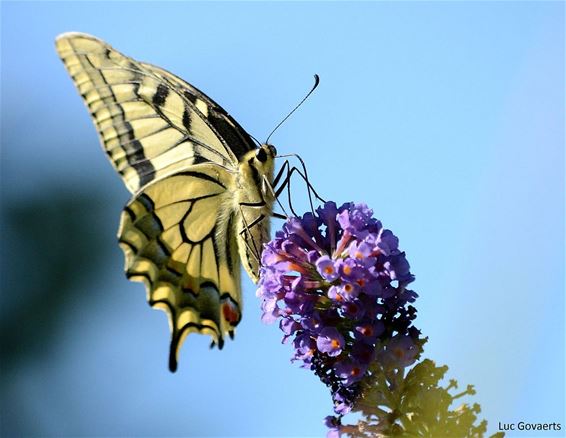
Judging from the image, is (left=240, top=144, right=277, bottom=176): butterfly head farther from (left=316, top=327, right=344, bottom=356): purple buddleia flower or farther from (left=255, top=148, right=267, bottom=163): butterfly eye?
(left=316, top=327, right=344, bottom=356): purple buddleia flower

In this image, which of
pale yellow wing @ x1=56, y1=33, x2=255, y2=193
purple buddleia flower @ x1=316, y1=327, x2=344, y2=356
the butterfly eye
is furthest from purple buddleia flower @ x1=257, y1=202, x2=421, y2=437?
pale yellow wing @ x1=56, y1=33, x2=255, y2=193

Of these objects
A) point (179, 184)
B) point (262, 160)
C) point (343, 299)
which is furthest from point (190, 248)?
point (343, 299)

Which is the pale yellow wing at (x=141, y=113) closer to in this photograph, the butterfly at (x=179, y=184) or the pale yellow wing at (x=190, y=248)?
the butterfly at (x=179, y=184)

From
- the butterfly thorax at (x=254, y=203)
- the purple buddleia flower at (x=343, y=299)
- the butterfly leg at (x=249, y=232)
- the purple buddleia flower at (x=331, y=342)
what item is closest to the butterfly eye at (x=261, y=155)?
the butterfly thorax at (x=254, y=203)

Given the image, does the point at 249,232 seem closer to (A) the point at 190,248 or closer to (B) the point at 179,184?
(A) the point at 190,248

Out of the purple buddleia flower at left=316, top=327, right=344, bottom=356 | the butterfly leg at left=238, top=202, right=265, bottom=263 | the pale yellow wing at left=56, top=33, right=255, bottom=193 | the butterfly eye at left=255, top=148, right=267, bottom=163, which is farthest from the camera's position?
the pale yellow wing at left=56, top=33, right=255, bottom=193

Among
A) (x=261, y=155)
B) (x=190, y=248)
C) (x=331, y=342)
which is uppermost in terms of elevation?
(x=261, y=155)

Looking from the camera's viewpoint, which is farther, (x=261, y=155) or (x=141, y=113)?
(x=141, y=113)
